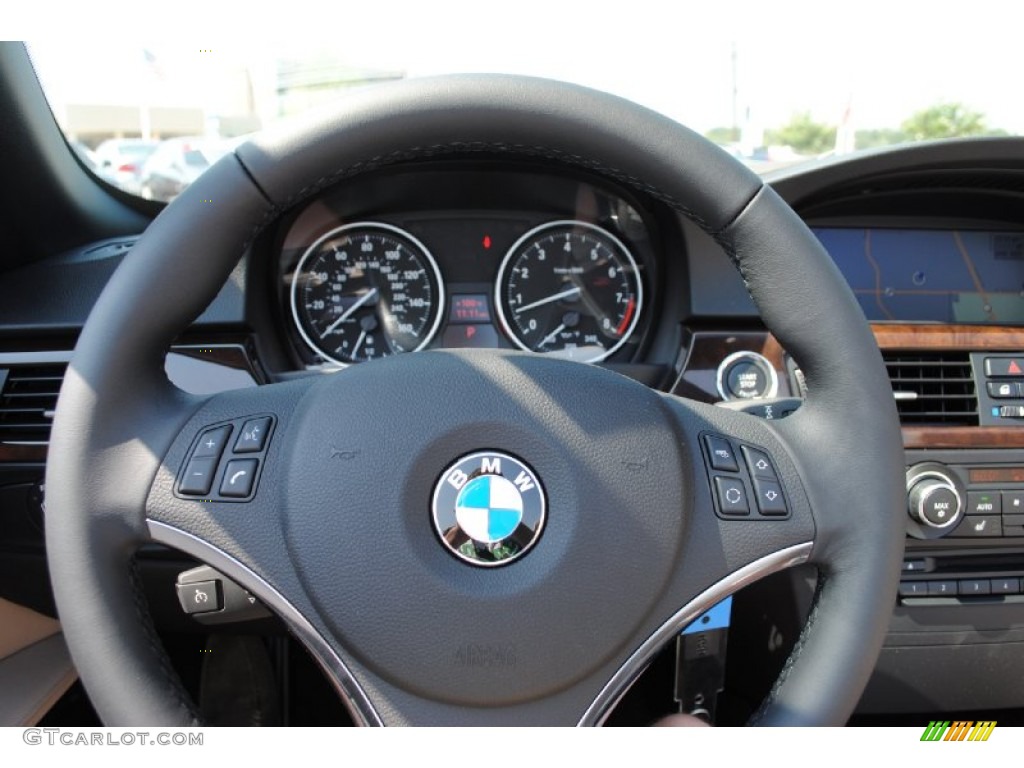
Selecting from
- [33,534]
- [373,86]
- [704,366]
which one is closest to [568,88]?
[373,86]

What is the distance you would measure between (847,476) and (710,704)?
759 mm

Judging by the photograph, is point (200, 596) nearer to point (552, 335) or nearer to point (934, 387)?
point (552, 335)

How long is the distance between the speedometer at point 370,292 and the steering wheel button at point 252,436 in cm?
112

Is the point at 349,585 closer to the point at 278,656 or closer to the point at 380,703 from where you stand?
the point at 380,703

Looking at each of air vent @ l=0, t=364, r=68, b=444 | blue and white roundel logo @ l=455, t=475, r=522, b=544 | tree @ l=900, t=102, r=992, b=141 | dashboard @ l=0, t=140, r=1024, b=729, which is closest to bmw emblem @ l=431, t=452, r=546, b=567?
blue and white roundel logo @ l=455, t=475, r=522, b=544

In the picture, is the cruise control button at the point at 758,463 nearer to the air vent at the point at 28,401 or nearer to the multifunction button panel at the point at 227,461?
the multifunction button panel at the point at 227,461

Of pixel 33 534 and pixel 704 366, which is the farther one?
pixel 704 366

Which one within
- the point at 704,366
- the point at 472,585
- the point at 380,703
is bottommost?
the point at 380,703

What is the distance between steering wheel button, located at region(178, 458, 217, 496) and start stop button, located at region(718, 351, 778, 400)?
1.19 meters

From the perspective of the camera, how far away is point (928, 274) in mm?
2328

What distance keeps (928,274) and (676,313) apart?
76cm

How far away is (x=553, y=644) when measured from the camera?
3.36ft

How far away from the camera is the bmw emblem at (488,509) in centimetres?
104

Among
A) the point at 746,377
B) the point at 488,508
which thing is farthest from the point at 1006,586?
the point at 488,508
